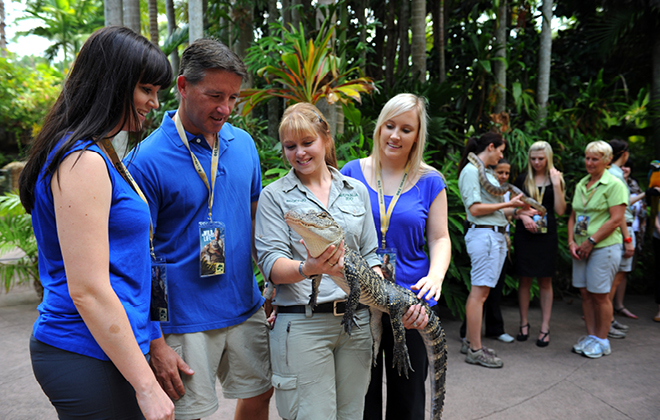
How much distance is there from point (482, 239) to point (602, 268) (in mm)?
1237

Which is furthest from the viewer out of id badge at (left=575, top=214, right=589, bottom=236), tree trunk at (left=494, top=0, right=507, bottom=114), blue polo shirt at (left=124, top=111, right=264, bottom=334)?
tree trunk at (left=494, top=0, right=507, bottom=114)

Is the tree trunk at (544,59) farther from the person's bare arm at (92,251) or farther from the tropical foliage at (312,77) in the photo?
the person's bare arm at (92,251)

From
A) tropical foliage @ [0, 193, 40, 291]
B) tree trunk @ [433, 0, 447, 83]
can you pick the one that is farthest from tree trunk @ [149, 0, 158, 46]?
tree trunk @ [433, 0, 447, 83]

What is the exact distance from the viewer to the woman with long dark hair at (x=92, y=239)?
43.7 inches

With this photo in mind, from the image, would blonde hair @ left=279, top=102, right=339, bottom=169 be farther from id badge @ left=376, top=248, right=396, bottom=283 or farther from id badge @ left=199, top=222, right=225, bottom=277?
id badge @ left=376, top=248, right=396, bottom=283

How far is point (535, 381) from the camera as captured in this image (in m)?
3.61

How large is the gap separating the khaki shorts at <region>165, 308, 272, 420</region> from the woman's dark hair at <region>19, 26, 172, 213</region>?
2.61ft

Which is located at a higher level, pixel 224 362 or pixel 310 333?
pixel 310 333

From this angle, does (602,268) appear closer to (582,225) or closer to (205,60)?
(582,225)

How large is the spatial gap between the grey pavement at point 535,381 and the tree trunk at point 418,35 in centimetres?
402

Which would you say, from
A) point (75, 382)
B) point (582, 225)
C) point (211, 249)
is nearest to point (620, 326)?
point (582, 225)

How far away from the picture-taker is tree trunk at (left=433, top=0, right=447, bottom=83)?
27.9ft

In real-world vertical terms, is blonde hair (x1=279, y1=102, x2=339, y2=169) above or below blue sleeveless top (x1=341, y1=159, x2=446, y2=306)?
above

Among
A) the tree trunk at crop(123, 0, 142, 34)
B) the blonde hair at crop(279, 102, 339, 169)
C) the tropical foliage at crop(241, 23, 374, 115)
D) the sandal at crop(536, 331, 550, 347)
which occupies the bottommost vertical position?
the sandal at crop(536, 331, 550, 347)
